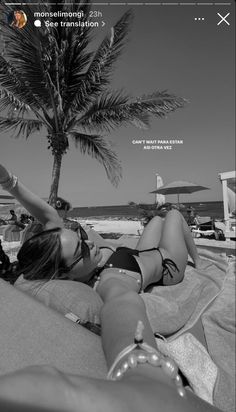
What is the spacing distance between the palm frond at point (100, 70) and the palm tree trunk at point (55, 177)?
3.35ft

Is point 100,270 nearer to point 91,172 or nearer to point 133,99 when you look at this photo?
point 91,172

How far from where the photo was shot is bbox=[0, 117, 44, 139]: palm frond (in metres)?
4.02

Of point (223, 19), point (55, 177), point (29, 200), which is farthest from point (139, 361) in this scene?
point (55, 177)

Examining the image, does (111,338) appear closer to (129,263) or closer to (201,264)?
(129,263)

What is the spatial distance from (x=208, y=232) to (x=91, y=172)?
3.19 meters

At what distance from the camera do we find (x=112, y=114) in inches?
183

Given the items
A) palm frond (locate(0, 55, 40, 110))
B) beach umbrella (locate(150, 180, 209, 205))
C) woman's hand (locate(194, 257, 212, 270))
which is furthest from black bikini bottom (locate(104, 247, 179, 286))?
Result: beach umbrella (locate(150, 180, 209, 205))

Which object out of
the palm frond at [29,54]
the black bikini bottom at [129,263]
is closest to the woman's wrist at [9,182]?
the black bikini bottom at [129,263]

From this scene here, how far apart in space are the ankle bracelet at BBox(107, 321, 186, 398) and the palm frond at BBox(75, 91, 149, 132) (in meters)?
4.57

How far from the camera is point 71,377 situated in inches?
9.9

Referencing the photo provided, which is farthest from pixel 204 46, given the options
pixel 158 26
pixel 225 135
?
pixel 225 135

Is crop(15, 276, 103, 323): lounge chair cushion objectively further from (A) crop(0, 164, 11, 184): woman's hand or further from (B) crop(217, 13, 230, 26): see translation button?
(B) crop(217, 13, 230, 26): see translation button

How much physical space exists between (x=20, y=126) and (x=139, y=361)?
172 inches

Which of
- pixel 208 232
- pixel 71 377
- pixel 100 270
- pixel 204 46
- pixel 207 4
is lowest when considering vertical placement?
pixel 208 232
